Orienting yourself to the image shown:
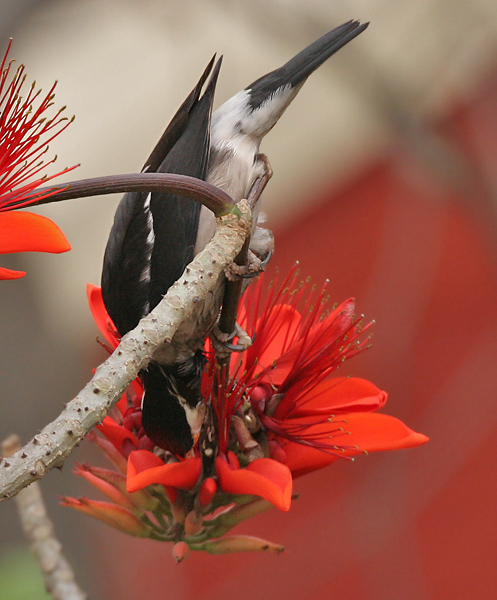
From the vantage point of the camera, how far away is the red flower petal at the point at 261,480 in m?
1.10

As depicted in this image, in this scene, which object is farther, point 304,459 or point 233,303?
point 304,459

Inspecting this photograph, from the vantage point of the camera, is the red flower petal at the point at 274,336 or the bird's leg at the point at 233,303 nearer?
the bird's leg at the point at 233,303

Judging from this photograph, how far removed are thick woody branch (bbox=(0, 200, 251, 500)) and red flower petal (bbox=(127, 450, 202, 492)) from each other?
1.18 ft

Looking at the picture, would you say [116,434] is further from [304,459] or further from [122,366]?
[122,366]

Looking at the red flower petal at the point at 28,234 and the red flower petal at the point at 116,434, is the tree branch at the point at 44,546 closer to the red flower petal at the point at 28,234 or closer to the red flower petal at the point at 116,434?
the red flower petal at the point at 116,434

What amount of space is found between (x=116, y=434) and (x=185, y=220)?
569mm

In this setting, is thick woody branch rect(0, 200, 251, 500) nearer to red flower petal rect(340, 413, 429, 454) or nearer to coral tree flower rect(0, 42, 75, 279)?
coral tree flower rect(0, 42, 75, 279)

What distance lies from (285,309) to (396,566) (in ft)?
5.63

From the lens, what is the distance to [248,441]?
1339mm

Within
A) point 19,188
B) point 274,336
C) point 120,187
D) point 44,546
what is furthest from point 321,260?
point 120,187

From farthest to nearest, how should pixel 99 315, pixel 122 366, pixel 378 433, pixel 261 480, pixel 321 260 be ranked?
pixel 321 260, pixel 99 315, pixel 378 433, pixel 261 480, pixel 122 366

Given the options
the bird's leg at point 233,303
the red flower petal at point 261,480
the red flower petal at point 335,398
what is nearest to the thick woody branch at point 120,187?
the bird's leg at point 233,303

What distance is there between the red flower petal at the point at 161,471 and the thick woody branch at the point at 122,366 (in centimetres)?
36

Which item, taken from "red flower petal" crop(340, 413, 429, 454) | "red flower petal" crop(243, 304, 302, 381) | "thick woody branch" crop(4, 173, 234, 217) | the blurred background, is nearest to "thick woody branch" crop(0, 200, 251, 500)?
"thick woody branch" crop(4, 173, 234, 217)
